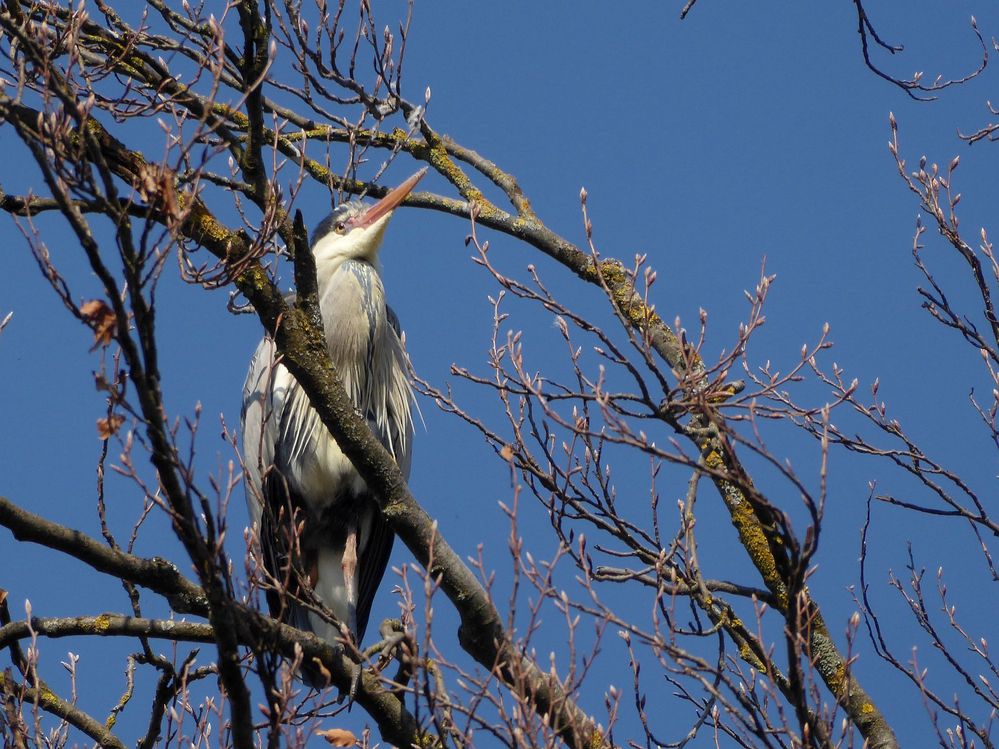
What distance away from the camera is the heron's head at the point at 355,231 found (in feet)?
15.4

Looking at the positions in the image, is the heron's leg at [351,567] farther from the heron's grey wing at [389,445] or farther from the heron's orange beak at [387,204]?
the heron's orange beak at [387,204]

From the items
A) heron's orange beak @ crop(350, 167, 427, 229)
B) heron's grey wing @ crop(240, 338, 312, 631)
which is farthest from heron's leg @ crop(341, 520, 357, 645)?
heron's orange beak @ crop(350, 167, 427, 229)

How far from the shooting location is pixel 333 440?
13.3 ft

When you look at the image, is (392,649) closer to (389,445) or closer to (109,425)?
(109,425)

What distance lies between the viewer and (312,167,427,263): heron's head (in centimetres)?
468

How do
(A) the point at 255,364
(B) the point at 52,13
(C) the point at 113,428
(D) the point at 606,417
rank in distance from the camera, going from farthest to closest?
(A) the point at 255,364 < (B) the point at 52,13 < (D) the point at 606,417 < (C) the point at 113,428

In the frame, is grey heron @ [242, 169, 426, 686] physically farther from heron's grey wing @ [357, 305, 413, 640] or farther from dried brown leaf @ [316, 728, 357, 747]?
dried brown leaf @ [316, 728, 357, 747]

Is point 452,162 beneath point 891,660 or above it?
above

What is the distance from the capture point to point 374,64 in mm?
3926

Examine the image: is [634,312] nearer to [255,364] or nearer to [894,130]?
[894,130]

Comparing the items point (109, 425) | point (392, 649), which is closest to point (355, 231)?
point (392, 649)

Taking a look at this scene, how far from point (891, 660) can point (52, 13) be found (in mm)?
2701

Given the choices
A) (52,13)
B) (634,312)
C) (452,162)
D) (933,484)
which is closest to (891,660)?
(933,484)

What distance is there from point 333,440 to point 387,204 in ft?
3.46
